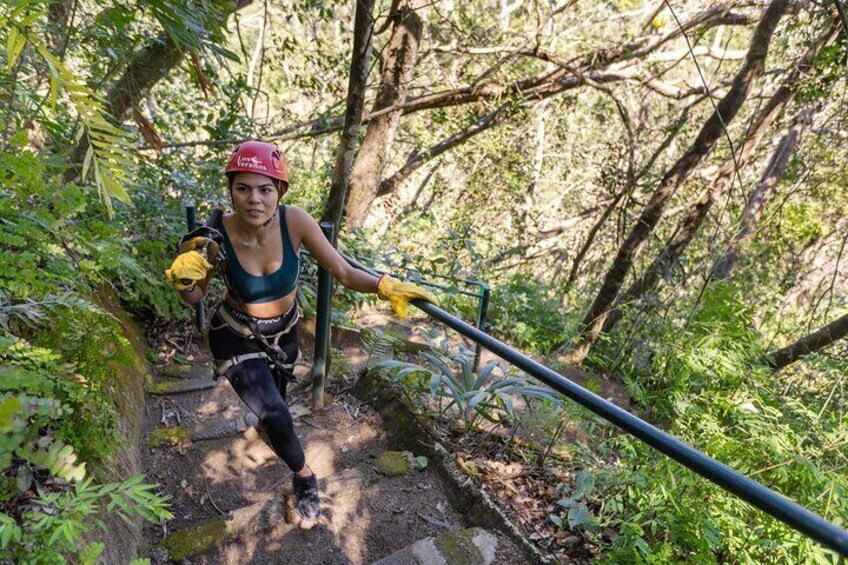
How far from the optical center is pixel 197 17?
250 cm

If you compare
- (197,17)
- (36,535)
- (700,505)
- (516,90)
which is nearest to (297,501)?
(36,535)

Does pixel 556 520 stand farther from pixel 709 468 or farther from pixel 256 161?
pixel 256 161

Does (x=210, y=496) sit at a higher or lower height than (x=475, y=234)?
lower

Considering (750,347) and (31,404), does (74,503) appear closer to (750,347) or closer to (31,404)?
(31,404)

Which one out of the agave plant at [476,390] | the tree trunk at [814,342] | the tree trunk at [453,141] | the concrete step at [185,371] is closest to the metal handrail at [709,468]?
the agave plant at [476,390]

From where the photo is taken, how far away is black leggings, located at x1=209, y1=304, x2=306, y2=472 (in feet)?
8.43

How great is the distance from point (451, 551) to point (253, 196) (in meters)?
1.91

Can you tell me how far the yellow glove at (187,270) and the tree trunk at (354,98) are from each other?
1.28 meters

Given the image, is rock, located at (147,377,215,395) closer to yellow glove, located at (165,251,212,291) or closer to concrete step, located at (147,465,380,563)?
concrete step, located at (147,465,380,563)

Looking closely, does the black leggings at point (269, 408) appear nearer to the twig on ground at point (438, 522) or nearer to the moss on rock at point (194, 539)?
the moss on rock at point (194, 539)

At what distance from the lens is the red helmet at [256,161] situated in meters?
2.45

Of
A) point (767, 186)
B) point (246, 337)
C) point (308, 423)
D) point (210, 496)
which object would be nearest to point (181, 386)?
point (308, 423)

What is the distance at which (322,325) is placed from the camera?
357 cm

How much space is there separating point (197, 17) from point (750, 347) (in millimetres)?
4004
